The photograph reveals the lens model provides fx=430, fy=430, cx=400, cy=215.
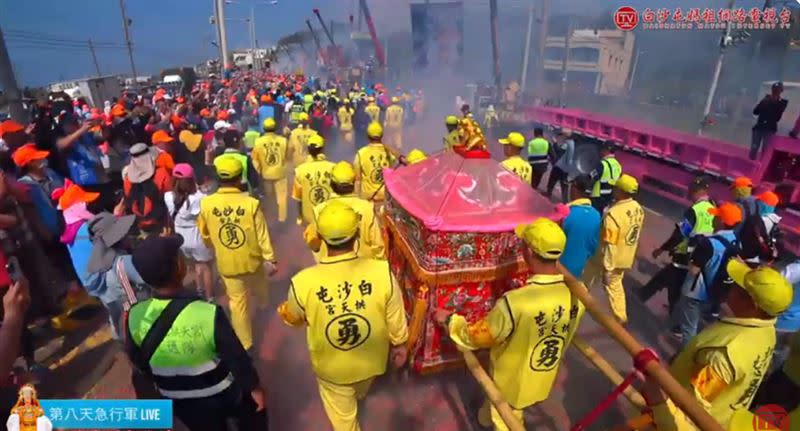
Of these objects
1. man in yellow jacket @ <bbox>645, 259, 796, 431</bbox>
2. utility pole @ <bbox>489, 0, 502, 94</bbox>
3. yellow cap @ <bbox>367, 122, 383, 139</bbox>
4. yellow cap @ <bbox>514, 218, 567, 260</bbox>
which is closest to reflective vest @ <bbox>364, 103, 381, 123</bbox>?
yellow cap @ <bbox>367, 122, 383, 139</bbox>

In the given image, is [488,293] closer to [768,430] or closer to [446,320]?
[446,320]

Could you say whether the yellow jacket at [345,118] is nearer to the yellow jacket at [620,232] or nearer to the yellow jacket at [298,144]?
the yellow jacket at [298,144]

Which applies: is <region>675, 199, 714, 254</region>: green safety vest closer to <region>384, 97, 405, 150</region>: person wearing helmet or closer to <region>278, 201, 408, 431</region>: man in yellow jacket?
<region>278, 201, 408, 431</region>: man in yellow jacket

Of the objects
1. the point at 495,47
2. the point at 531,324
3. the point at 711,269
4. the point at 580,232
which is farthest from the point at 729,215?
the point at 495,47

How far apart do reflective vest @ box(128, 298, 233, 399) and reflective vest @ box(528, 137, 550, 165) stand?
24.4 ft

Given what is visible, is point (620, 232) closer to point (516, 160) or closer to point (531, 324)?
point (516, 160)

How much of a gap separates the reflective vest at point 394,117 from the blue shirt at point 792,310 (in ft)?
35.7

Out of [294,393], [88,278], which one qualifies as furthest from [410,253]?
[88,278]

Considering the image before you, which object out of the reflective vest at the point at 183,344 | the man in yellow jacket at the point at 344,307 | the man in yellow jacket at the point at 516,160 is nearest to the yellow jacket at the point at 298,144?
the man in yellow jacket at the point at 516,160

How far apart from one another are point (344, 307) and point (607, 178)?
548 centimetres

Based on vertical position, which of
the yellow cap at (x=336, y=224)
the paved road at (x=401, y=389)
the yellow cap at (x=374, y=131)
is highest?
the yellow cap at (x=374, y=131)

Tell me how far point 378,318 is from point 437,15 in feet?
99.1

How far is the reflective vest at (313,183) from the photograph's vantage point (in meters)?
5.71

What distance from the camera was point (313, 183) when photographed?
573cm
